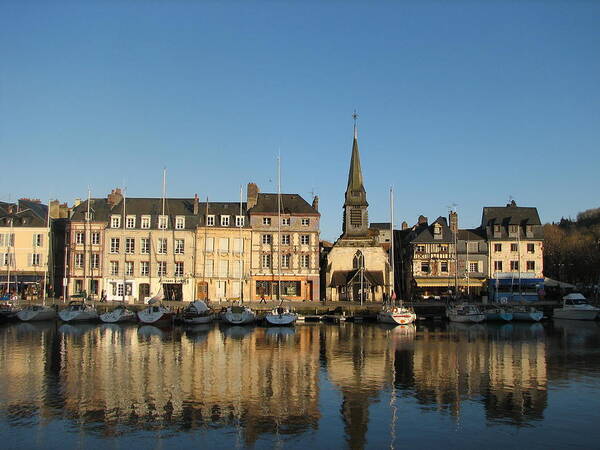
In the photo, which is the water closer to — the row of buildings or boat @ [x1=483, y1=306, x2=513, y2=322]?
boat @ [x1=483, y1=306, x2=513, y2=322]

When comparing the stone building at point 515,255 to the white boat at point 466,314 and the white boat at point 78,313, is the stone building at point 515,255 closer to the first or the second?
the white boat at point 466,314

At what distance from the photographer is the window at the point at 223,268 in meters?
65.1

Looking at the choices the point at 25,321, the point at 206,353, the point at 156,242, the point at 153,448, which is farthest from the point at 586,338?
the point at 25,321

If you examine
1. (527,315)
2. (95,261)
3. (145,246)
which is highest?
(145,246)

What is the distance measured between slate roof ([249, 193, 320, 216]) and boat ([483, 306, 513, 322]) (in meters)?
20.5

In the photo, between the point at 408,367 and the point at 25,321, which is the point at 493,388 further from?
the point at 25,321

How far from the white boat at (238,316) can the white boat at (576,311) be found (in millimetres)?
31569

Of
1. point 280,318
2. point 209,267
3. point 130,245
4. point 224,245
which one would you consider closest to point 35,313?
point 130,245

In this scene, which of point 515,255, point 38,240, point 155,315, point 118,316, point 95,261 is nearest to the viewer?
point 155,315

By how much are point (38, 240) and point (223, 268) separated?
2045 centimetres

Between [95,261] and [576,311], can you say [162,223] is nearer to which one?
[95,261]

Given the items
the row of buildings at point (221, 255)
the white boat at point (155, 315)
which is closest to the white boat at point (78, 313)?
the white boat at point (155, 315)

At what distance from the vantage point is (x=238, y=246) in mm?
65375

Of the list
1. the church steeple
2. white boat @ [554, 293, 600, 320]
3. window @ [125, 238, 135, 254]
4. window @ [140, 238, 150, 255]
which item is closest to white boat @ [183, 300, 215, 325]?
window @ [140, 238, 150, 255]
